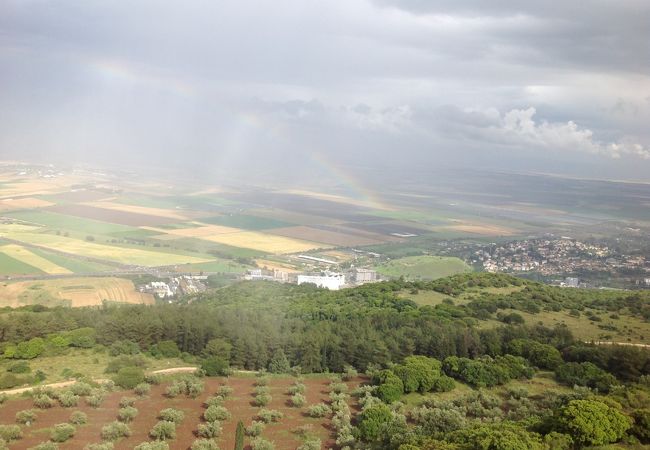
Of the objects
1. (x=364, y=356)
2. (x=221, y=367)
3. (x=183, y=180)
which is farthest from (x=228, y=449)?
(x=183, y=180)

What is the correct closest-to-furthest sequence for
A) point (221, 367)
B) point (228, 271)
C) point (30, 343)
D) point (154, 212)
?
point (221, 367)
point (30, 343)
point (228, 271)
point (154, 212)

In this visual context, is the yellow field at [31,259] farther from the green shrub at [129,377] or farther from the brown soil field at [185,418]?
the brown soil field at [185,418]

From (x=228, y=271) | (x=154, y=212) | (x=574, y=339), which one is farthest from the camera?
(x=154, y=212)

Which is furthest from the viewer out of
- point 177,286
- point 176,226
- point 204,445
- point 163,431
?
point 176,226

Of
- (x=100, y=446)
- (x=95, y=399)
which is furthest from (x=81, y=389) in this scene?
(x=100, y=446)

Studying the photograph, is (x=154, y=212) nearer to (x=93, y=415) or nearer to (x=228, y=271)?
(x=228, y=271)

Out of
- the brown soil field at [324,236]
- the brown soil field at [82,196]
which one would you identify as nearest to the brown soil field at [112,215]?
the brown soil field at [82,196]

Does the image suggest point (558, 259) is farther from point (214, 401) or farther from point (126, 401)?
point (126, 401)
